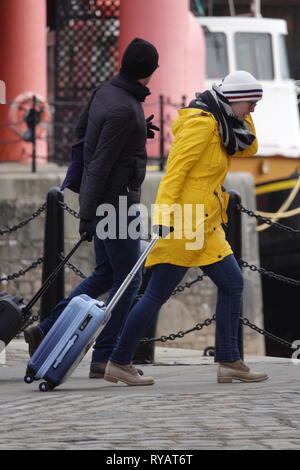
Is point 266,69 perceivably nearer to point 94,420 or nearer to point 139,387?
point 139,387

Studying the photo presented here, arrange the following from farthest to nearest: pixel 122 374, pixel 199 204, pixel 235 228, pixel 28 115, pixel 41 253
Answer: pixel 28 115, pixel 41 253, pixel 235 228, pixel 122 374, pixel 199 204

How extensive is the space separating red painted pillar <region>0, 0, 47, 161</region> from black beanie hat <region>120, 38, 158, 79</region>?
454 inches

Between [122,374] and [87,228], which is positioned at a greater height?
[87,228]

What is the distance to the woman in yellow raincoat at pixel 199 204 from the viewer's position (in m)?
8.12

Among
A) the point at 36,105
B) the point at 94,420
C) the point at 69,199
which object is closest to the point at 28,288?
the point at 69,199

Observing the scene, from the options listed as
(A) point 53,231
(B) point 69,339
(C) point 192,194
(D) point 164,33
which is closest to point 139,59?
(C) point 192,194

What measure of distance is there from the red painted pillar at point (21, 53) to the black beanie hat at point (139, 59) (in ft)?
37.8

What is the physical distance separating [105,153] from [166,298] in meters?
0.77

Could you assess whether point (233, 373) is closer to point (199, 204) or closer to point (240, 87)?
point (199, 204)

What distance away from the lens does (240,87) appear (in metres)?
8.27

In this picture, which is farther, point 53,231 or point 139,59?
point 53,231

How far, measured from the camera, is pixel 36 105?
1844cm

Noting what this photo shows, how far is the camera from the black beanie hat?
8305 millimetres
